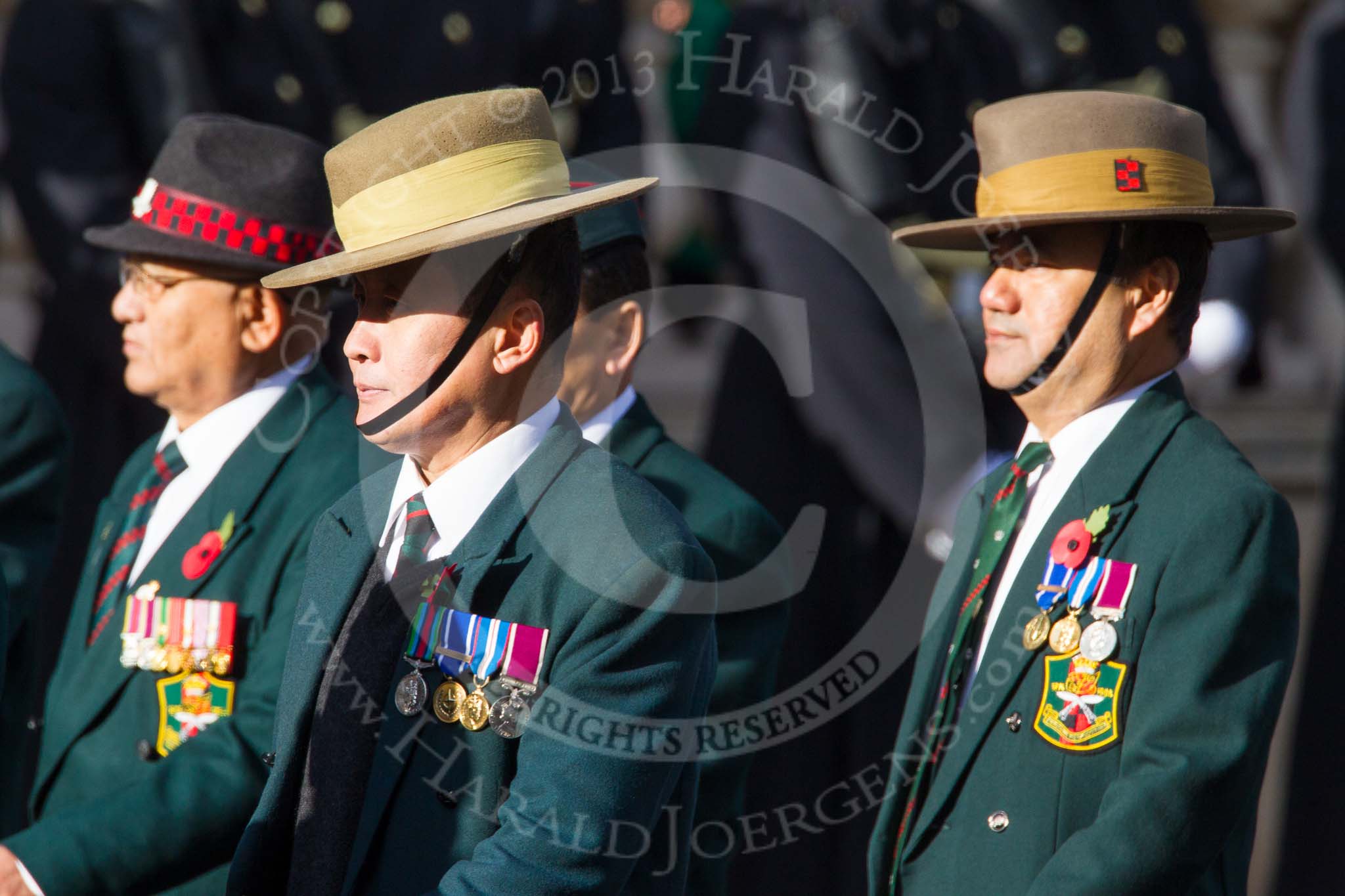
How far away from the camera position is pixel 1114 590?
2.90m

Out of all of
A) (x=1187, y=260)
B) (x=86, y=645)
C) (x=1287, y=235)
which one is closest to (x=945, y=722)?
(x=1187, y=260)

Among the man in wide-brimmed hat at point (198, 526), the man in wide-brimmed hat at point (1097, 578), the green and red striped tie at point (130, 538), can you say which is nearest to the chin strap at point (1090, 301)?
the man in wide-brimmed hat at point (1097, 578)

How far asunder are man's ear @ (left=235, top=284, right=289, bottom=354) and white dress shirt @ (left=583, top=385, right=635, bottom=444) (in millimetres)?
625

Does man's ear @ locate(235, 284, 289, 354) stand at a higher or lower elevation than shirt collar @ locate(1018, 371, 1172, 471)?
higher

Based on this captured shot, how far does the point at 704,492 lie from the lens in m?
3.66

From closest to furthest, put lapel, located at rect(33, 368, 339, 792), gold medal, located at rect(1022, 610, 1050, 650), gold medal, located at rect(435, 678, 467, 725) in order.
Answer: gold medal, located at rect(435, 678, 467, 725), gold medal, located at rect(1022, 610, 1050, 650), lapel, located at rect(33, 368, 339, 792)

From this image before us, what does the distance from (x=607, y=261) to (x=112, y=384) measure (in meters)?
2.38

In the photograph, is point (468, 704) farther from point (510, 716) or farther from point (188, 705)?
point (188, 705)

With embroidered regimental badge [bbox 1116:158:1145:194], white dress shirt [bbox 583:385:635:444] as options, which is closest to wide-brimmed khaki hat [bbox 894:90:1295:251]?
embroidered regimental badge [bbox 1116:158:1145:194]

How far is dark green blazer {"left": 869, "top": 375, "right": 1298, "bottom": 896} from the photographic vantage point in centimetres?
271

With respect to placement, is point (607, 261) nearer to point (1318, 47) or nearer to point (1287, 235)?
point (1318, 47)

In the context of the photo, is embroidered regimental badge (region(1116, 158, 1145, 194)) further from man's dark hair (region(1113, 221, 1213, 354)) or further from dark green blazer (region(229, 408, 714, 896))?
dark green blazer (region(229, 408, 714, 896))

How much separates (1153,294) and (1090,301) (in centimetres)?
11

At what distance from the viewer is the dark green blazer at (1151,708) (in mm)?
2711
